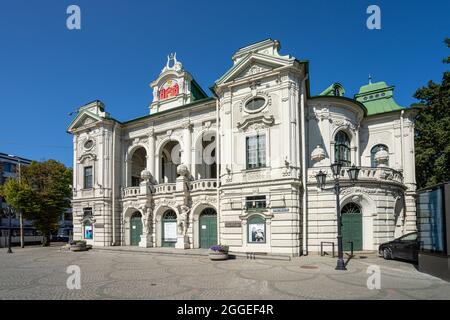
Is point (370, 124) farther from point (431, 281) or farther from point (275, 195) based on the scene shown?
point (431, 281)

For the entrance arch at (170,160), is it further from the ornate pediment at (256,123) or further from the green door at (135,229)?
the ornate pediment at (256,123)

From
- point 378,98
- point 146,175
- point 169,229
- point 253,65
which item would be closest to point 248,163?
point 253,65

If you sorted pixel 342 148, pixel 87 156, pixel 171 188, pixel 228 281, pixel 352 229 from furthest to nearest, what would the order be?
A: pixel 87 156 < pixel 171 188 < pixel 342 148 < pixel 352 229 < pixel 228 281

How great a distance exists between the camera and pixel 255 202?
787 inches

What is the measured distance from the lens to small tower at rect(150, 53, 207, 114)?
92.1ft

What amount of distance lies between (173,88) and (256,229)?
15.5 m

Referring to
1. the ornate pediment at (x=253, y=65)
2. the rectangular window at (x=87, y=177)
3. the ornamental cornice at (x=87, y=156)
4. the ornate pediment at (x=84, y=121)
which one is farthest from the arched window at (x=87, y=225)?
the ornate pediment at (x=253, y=65)

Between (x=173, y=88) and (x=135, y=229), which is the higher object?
(x=173, y=88)

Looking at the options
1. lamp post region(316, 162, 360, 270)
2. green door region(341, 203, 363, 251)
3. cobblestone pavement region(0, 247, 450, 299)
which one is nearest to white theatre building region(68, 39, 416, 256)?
green door region(341, 203, 363, 251)

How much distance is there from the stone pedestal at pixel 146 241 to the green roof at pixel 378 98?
69.1 ft

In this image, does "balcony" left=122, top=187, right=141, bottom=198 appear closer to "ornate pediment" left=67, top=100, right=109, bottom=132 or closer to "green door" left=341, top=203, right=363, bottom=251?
"ornate pediment" left=67, top=100, right=109, bottom=132

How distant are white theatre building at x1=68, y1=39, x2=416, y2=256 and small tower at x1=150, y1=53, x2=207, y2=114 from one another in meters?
0.11

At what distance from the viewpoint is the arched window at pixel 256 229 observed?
19562 millimetres

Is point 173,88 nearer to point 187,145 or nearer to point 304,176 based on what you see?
point 187,145
